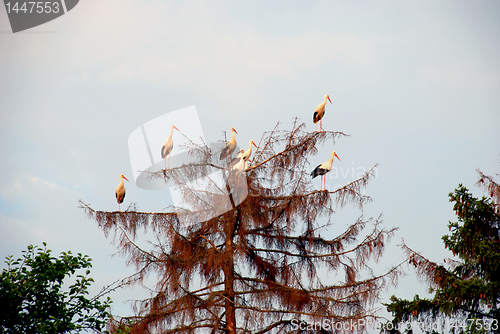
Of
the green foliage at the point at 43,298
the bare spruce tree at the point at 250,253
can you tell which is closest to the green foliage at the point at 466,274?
the bare spruce tree at the point at 250,253

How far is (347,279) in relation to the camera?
11.2 m

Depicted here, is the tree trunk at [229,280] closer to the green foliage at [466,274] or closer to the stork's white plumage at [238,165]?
the stork's white plumage at [238,165]

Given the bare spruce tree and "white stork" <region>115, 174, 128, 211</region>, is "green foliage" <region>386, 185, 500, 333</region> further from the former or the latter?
"white stork" <region>115, 174, 128, 211</region>

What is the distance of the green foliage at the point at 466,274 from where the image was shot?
10.0 m

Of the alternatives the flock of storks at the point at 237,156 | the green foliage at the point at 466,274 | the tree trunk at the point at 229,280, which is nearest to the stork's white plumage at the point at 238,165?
the flock of storks at the point at 237,156

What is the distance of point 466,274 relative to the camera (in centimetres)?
1112

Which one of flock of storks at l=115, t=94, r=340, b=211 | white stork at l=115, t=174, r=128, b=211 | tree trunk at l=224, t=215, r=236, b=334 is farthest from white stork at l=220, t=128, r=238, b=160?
white stork at l=115, t=174, r=128, b=211

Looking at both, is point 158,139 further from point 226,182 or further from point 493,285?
point 493,285

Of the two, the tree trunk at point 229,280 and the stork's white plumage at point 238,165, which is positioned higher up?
the stork's white plumage at point 238,165

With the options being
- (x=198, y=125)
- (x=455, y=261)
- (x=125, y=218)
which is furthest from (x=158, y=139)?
(x=455, y=261)

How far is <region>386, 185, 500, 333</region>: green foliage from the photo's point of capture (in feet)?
33.0

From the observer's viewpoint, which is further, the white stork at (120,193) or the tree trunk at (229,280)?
the white stork at (120,193)

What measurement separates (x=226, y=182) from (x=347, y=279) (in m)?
3.44

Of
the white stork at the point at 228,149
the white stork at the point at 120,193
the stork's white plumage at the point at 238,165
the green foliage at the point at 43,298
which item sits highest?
the white stork at the point at 120,193
